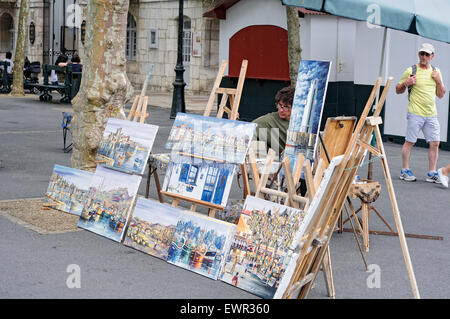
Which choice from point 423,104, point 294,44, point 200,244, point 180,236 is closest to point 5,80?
point 294,44

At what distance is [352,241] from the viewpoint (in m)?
7.05

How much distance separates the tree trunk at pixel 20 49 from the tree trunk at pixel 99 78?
58.5 ft

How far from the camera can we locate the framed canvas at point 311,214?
4.49 meters

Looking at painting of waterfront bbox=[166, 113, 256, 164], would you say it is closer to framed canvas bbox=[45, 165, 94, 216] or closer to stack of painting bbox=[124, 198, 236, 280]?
stack of painting bbox=[124, 198, 236, 280]

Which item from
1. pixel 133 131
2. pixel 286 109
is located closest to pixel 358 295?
pixel 286 109

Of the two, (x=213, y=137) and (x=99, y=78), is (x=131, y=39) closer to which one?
(x=99, y=78)

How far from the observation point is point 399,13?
23.9 ft

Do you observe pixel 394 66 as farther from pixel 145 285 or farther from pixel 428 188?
pixel 145 285

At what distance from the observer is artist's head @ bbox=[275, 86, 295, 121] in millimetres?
7059

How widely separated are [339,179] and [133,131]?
2775mm

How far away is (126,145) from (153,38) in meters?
24.6

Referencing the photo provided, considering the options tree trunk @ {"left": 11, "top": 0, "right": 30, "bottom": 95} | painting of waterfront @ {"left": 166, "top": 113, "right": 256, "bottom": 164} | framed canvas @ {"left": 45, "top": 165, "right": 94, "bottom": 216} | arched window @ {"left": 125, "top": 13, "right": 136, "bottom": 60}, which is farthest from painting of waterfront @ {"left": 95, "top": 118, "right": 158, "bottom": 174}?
arched window @ {"left": 125, "top": 13, "right": 136, "bottom": 60}

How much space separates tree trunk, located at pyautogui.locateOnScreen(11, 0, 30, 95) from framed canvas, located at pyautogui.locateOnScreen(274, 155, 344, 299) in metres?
21.9

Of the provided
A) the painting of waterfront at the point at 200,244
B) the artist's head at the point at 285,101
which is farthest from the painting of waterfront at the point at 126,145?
the artist's head at the point at 285,101
